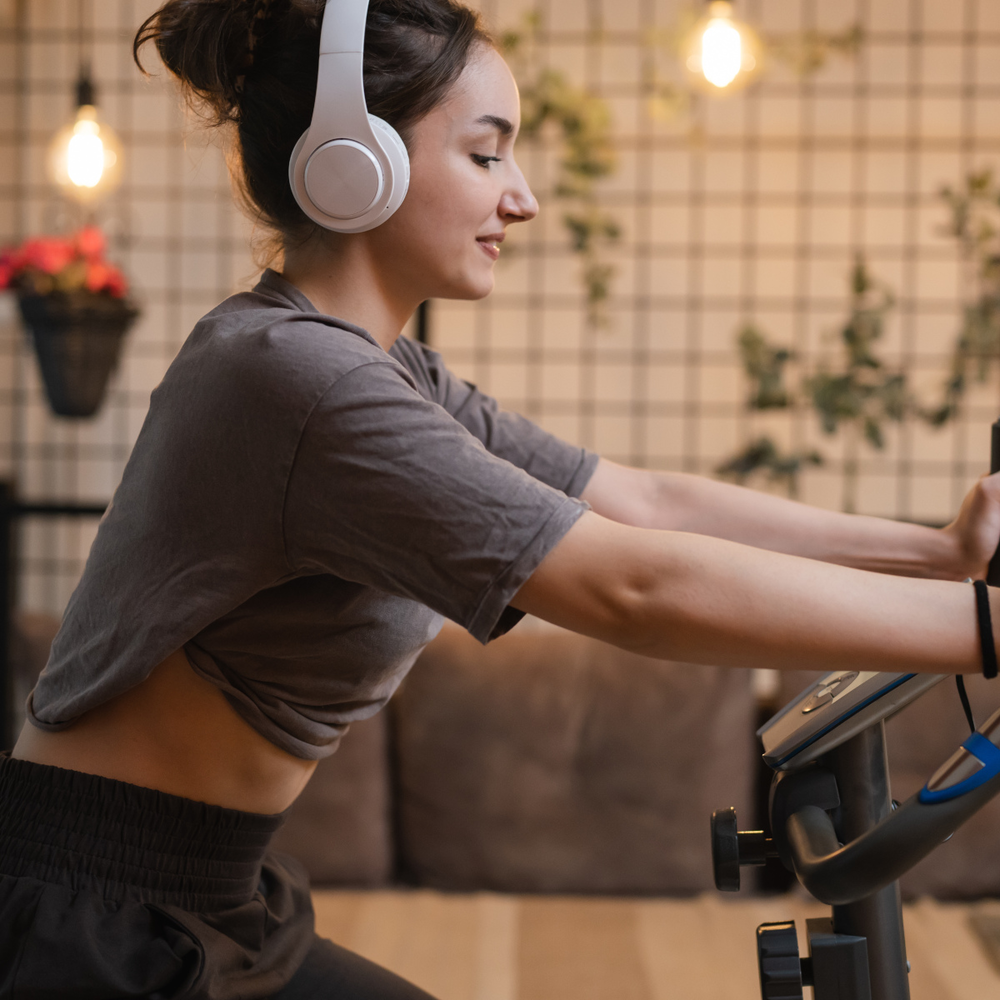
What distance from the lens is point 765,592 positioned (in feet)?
2.32

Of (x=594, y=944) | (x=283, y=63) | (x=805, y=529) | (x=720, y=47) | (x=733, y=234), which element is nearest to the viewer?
(x=283, y=63)

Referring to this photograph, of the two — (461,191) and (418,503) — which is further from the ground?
(461,191)

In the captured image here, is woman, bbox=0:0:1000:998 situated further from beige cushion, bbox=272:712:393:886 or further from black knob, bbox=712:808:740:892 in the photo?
beige cushion, bbox=272:712:393:886

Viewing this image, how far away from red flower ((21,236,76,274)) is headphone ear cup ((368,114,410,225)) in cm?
182

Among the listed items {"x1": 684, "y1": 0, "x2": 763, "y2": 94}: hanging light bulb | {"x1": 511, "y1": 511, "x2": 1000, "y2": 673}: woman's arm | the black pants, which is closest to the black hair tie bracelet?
{"x1": 511, "y1": 511, "x2": 1000, "y2": 673}: woman's arm

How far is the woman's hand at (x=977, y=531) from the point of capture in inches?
40.4

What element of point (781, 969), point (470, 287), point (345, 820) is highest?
point (470, 287)

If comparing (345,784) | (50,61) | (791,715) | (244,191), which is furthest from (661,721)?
(50,61)

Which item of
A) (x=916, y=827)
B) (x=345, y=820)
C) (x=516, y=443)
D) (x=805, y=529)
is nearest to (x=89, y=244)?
(x=345, y=820)

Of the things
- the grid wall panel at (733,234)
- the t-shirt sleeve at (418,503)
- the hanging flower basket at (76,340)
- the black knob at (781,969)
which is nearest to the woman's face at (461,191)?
the t-shirt sleeve at (418,503)

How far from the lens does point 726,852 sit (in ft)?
3.01

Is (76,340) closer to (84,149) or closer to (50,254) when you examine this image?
(50,254)

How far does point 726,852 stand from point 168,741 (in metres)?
0.47

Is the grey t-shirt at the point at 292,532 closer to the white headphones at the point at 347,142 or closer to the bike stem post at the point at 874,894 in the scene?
the white headphones at the point at 347,142
